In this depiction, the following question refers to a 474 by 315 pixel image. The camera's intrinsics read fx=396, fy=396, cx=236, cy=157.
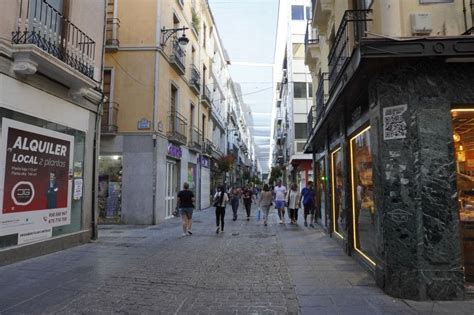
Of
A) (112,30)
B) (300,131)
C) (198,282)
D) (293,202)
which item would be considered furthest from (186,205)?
(300,131)

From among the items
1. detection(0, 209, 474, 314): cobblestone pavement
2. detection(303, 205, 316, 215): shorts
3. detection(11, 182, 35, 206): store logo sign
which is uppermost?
detection(11, 182, 35, 206): store logo sign

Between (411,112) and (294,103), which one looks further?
(294,103)

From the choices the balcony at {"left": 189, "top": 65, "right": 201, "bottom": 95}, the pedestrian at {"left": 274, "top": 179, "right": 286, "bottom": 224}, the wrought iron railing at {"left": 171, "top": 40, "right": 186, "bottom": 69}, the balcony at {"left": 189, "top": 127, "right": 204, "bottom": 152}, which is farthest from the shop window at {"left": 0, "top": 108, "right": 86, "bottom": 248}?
the balcony at {"left": 189, "top": 127, "right": 204, "bottom": 152}

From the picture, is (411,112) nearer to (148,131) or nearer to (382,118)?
(382,118)

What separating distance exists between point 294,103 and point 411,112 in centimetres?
2823

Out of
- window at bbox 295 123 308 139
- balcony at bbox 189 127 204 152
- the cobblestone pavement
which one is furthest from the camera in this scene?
window at bbox 295 123 308 139

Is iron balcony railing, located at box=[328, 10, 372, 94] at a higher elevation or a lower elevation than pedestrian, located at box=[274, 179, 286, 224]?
higher

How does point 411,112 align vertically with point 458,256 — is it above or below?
above

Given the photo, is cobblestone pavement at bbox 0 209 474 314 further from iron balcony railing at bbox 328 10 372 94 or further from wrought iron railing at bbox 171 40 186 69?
wrought iron railing at bbox 171 40 186 69

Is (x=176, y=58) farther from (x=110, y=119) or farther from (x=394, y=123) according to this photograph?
(x=394, y=123)

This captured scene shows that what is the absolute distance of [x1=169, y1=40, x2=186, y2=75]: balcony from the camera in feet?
57.2

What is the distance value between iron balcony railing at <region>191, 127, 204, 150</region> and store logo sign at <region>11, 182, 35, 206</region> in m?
13.9

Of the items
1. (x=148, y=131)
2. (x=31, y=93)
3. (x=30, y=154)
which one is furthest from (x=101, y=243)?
(x=148, y=131)

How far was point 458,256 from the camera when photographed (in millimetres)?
5520
